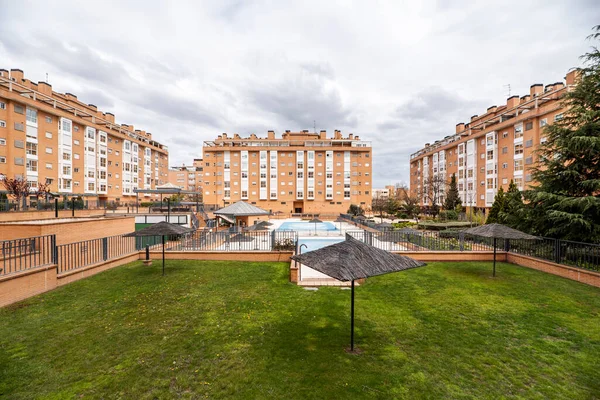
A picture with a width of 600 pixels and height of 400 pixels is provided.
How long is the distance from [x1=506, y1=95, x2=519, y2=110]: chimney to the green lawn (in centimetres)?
4355

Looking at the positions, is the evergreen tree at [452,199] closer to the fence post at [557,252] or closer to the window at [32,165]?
the fence post at [557,252]

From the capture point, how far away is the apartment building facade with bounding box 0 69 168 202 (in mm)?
31406

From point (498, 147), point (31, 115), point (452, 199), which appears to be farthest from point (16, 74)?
point (498, 147)

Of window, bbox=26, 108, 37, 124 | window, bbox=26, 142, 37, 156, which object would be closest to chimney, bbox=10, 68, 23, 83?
window, bbox=26, 108, 37, 124

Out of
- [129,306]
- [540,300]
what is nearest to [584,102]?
[540,300]

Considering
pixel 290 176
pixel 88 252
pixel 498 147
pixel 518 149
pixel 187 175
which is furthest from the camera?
pixel 187 175

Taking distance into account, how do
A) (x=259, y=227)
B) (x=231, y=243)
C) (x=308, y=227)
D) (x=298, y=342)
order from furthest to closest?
(x=308, y=227), (x=259, y=227), (x=231, y=243), (x=298, y=342)

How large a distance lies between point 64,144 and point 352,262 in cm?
5060

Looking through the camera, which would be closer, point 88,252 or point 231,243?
point 88,252

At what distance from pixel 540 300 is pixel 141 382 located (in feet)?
32.4

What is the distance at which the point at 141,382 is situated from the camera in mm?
3736

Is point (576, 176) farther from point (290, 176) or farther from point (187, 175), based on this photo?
point (187, 175)

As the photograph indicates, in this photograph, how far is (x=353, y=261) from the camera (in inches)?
169

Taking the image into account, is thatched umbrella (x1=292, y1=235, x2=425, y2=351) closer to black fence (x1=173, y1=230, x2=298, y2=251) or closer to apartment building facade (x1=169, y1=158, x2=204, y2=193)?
black fence (x1=173, y1=230, x2=298, y2=251)
